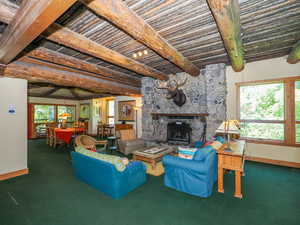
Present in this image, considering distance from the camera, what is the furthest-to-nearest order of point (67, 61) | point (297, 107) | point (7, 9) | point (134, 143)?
point (134, 143)
point (297, 107)
point (67, 61)
point (7, 9)

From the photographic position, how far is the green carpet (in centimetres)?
204

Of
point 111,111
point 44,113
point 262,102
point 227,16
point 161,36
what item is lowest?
point 44,113

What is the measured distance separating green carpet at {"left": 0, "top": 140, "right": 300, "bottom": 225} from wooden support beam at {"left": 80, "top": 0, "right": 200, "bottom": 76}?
279 cm

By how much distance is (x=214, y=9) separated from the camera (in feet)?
5.55

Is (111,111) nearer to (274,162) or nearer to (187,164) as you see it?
(187,164)

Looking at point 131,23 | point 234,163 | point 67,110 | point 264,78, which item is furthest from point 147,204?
point 67,110

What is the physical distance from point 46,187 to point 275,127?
20.5 ft

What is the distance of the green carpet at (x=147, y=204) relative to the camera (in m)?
2.04

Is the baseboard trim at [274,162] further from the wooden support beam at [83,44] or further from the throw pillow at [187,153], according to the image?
the wooden support beam at [83,44]

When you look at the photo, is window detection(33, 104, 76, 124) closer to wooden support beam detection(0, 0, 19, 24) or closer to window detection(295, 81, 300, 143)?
wooden support beam detection(0, 0, 19, 24)

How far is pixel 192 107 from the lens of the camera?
522cm

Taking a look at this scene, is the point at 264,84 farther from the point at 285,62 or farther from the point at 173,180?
the point at 173,180

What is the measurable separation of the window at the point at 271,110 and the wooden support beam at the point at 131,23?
3120mm

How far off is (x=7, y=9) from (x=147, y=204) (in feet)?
11.0
